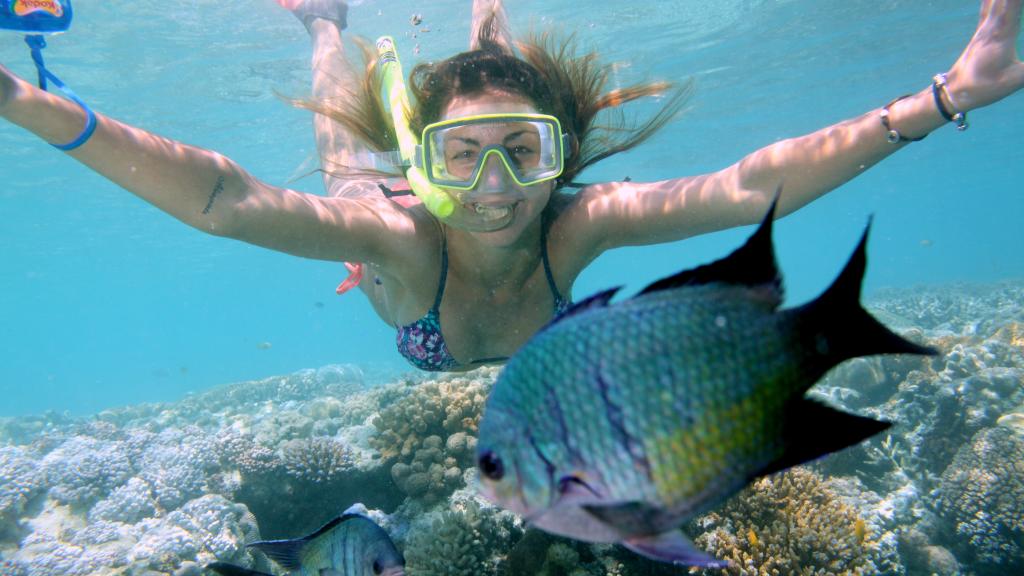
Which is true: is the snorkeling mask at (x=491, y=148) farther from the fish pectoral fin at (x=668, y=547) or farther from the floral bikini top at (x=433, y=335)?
the fish pectoral fin at (x=668, y=547)

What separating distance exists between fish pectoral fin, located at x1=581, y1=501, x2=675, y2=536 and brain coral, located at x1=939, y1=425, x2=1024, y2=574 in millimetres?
7020

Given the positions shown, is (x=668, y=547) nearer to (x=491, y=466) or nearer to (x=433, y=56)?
(x=491, y=466)

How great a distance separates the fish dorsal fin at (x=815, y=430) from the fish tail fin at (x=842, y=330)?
0.27 feet

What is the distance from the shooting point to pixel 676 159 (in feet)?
119

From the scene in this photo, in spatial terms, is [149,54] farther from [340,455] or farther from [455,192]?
[455,192]

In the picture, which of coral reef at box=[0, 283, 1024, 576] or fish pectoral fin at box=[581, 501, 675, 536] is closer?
fish pectoral fin at box=[581, 501, 675, 536]

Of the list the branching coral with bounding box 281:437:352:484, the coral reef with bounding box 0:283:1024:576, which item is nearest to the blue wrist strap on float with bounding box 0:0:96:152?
the coral reef with bounding box 0:283:1024:576

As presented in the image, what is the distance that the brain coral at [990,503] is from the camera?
5527mm

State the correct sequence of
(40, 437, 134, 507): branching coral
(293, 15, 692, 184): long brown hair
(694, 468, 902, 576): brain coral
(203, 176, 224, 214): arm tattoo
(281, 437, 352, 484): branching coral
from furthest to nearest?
(40, 437, 134, 507): branching coral
(281, 437, 352, 484): branching coral
(694, 468, 902, 576): brain coral
(293, 15, 692, 184): long brown hair
(203, 176, 224, 214): arm tattoo

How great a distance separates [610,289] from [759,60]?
2576 cm

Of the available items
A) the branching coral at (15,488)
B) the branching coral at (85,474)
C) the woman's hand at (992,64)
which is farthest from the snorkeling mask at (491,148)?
the branching coral at (15,488)

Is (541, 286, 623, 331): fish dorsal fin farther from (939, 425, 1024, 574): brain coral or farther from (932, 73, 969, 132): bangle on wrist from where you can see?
(939, 425, 1024, 574): brain coral

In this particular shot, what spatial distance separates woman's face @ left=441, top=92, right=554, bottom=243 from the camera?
3.24 m

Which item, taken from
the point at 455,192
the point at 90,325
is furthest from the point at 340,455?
the point at 90,325
